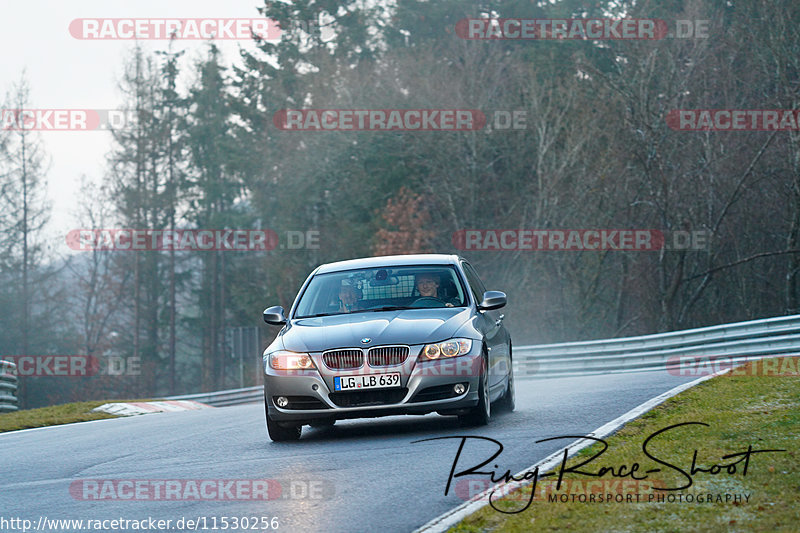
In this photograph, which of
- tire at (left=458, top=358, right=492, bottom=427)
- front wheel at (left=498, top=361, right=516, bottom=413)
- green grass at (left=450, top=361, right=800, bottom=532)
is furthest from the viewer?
front wheel at (left=498, top=361, right=516, bottom=413)

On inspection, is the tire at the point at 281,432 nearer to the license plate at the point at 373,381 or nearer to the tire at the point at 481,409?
the license plate at the point at 373,381

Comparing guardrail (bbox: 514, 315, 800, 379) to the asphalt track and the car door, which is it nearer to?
the asphalt track

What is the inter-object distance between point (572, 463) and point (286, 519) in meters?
2.01

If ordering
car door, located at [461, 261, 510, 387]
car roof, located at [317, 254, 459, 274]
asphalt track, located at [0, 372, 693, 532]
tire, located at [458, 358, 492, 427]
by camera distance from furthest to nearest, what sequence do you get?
1. car roof, located at [317, 254, 459, 274]
2. car door, located at [461, 261, 510, 387]
3. tire, located at [458, 358, 492, 427]
4. asphalt track, located at [0, 372, 693, 532]

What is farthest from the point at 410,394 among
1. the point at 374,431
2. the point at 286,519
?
the point at 286,519

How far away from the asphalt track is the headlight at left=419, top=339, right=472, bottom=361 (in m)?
0.73

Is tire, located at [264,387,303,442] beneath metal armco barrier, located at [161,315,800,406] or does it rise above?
above

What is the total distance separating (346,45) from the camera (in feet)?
186

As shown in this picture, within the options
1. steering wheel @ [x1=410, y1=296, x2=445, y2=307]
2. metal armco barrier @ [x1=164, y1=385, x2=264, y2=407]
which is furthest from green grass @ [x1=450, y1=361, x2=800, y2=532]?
metal armco barrier @ [x1=164, y1=385, x2=264, y2=407]

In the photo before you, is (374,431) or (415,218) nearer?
(374,431)

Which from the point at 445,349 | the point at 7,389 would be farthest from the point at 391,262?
the point at 7,389

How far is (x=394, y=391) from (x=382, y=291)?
1704 mm

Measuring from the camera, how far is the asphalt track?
6.77 meters

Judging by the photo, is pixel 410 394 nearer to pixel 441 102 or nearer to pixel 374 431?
pixel 374 431
